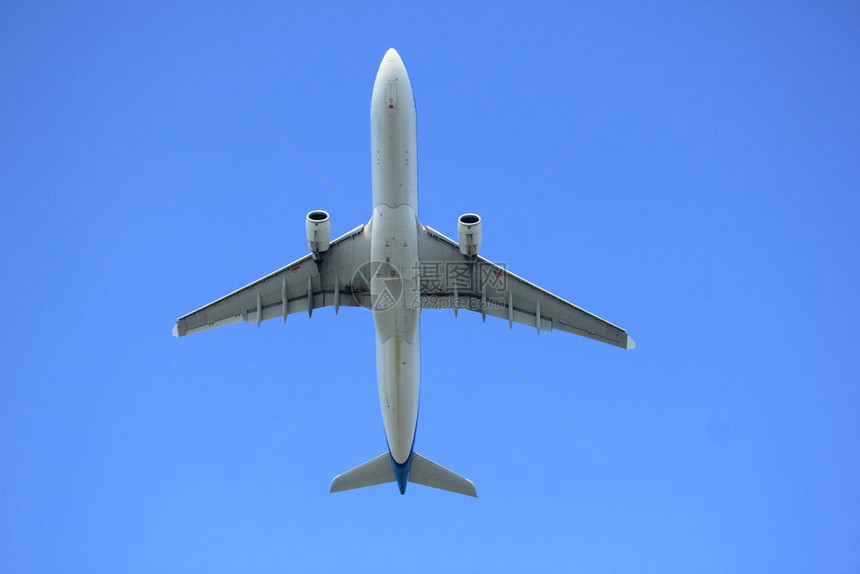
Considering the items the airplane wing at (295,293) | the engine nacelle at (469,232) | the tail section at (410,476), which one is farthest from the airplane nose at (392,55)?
the tail section at (410,476)

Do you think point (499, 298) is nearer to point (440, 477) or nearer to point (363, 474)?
point (440, 477)

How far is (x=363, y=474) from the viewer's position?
131ft

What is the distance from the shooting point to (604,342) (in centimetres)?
3850

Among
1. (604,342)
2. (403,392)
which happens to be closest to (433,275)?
(403,392)

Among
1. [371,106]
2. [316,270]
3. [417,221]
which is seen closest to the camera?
[371,106]

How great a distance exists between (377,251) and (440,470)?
11.1 metres

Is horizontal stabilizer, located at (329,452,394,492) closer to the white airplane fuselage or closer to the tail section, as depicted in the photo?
the tail section

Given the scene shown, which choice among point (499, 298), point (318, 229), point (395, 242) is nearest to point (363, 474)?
point (499, 298)

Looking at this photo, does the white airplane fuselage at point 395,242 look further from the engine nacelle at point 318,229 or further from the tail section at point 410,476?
the tail section at point 410,476

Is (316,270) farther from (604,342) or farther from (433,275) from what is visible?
(604,342)

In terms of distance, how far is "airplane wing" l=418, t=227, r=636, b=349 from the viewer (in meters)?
37.3

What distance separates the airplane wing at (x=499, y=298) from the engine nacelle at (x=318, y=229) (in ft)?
13.4

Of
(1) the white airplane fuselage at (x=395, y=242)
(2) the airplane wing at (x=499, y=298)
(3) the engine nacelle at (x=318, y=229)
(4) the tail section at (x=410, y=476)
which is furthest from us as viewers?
(4) the tail section at (x=410, y=476)

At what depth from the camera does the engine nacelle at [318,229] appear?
1369 inches
